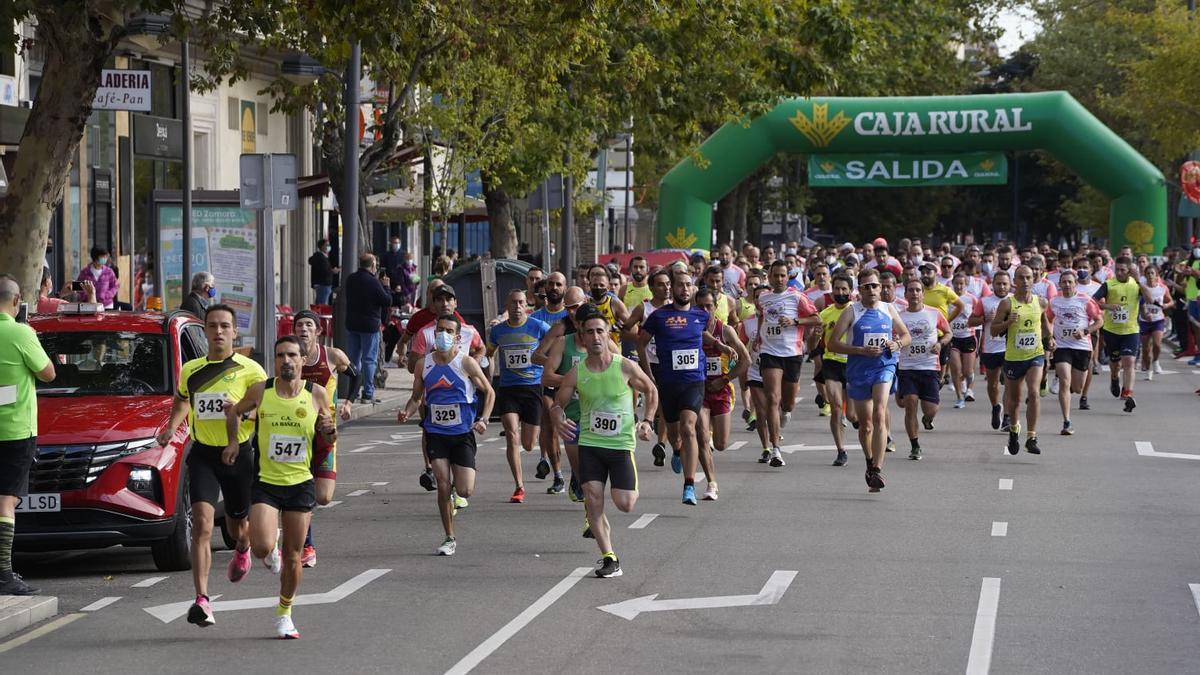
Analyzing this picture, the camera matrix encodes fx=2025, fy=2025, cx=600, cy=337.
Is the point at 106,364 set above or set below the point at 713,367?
above

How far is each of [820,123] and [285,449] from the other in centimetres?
2732

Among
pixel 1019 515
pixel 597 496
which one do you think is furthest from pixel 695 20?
pixel 597 496

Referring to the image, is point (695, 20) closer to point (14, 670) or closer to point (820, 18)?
point (820, 18)

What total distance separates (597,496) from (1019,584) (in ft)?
7.95

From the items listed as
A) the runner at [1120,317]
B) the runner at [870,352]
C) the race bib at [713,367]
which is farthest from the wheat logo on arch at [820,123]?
the race bib at [713,367]

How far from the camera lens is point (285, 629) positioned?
9641mm

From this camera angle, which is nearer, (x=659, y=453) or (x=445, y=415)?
(x=445, y=415)

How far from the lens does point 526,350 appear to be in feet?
49.9

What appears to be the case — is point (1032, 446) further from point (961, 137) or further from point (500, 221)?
point (961, 137)

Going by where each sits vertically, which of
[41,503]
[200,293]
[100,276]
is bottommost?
[41,503]

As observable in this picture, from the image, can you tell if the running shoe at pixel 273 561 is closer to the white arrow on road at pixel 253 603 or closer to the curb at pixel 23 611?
the white arrow on road at pixel 253 603

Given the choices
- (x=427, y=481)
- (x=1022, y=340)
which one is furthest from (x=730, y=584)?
(x=1022, y=340)

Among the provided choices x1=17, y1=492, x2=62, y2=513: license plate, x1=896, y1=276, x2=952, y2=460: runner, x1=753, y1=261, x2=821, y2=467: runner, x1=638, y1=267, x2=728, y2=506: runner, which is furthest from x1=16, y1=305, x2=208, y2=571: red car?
x1=896, y1=276, x2=952, y2=460: runner

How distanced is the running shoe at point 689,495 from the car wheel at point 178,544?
412cm
